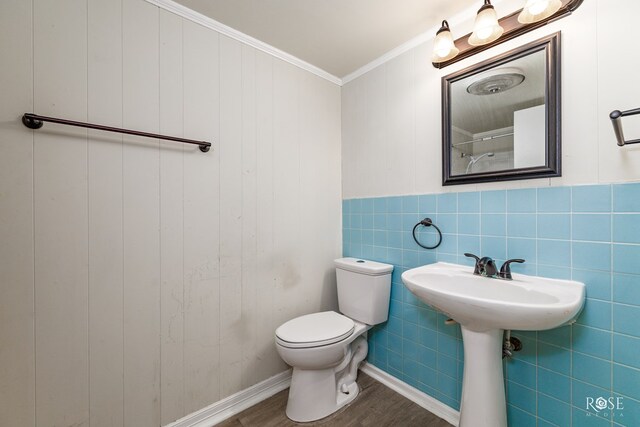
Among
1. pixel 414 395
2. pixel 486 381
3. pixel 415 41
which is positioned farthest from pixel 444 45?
pixel 414 395

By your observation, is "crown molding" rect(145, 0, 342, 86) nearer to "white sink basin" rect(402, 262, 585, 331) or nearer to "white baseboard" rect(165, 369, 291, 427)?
"white sink basin" rect(402, 262, 585, 331)

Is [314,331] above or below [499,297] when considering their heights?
below

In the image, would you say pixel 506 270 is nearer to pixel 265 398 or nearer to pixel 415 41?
pixel 415 41

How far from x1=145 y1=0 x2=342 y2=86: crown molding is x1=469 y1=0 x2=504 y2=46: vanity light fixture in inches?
41.2

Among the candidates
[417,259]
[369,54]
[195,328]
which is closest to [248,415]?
[195,328]

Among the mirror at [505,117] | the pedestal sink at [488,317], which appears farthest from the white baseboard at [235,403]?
the mirror at [505,117]

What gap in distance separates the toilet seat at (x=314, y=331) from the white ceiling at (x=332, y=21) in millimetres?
1728

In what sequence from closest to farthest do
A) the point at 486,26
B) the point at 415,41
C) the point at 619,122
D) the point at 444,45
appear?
the point at 619,122 → the point at 486,26 → the point at 444,45 → the point at 415,41

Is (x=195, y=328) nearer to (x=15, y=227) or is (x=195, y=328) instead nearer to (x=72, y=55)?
(x=15, y=227)

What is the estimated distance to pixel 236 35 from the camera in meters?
1.49

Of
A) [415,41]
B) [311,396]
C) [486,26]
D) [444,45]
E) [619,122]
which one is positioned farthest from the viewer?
[415,41]

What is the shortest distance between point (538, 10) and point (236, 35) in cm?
146

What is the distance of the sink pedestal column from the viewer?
1053 millimetres

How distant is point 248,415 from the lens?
145cm
